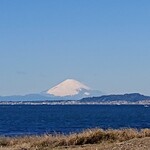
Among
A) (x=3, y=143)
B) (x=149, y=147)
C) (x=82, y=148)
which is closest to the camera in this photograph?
(x=149, y=147)

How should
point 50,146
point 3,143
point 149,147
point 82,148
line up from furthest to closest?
point 3,143, point 50,146, point 82,148, point 149,147

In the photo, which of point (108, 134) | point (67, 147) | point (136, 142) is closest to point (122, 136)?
point (108, 134)

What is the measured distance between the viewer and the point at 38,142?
2908 centimetres

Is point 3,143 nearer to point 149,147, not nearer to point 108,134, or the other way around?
point 108,134

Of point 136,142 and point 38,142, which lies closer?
point 136,142

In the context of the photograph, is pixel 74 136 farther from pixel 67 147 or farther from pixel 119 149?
pixel 119 149

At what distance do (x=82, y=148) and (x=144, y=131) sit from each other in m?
5.55

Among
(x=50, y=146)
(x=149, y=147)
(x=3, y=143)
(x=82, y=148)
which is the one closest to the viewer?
(x=149, y=147)

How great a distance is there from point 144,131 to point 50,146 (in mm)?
5498

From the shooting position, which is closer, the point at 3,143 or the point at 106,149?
the point at 106,149

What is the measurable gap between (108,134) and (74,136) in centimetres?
175

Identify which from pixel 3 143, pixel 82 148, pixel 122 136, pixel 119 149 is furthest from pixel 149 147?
pixel 3 143

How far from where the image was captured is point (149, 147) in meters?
23.1

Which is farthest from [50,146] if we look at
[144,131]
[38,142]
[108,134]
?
[144,131]
